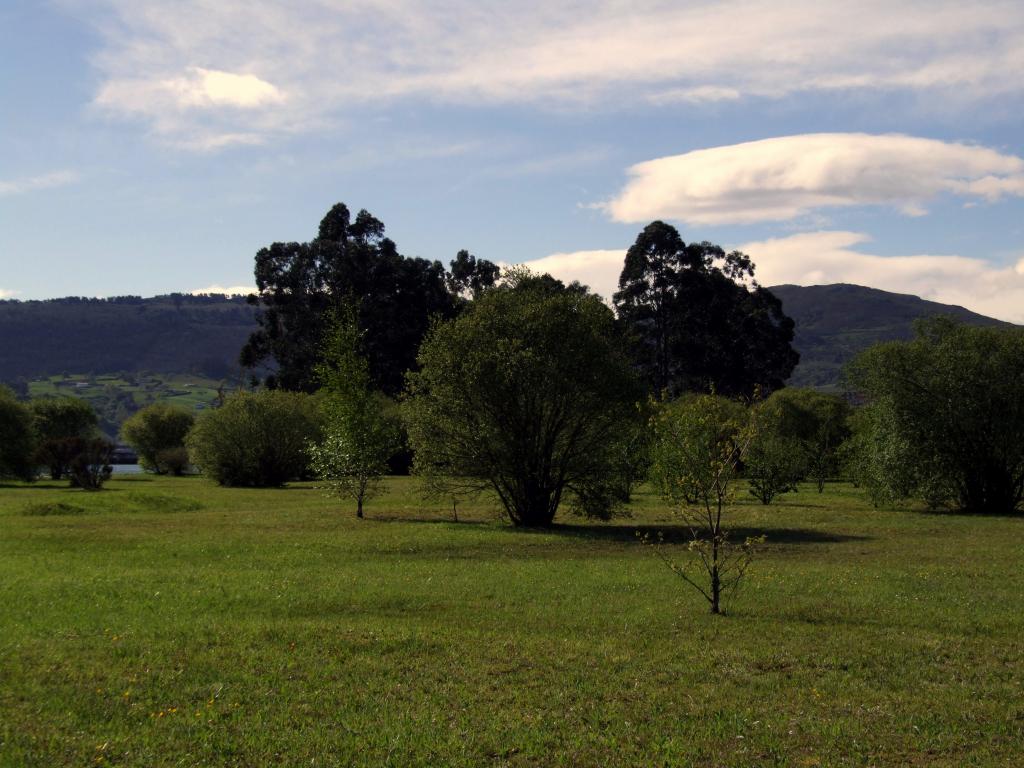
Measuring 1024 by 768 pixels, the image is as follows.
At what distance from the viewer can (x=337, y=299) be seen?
88812mm

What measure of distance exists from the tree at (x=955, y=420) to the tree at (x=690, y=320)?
1827 inches

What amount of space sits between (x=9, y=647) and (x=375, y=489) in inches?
1092

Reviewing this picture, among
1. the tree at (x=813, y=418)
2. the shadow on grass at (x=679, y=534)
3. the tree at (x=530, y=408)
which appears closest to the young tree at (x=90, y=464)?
the tree at (x=530, y=408)

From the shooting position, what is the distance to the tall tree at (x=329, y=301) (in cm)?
8956

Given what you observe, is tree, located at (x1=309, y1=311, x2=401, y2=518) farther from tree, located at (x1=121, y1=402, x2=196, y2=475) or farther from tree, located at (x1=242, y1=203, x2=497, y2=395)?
tree, located at (x1=121, y1=402, x2=196, y2=475)

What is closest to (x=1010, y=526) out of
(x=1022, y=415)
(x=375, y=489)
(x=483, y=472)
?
(x=1022, y=415)

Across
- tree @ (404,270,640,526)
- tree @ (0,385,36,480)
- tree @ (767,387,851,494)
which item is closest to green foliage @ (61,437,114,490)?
tree @ (0,385,36,480)

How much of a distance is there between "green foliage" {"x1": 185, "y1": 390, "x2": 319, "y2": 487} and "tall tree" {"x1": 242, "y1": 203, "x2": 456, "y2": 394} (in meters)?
20.5

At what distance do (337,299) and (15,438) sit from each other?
103 ft

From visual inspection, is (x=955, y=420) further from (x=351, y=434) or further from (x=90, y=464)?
(x=90, y=464)

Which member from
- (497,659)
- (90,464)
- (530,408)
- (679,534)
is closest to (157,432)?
(90,464)

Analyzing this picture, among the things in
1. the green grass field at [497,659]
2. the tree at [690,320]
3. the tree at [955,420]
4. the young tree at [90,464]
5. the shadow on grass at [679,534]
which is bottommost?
the shadow on grass at [679,534]

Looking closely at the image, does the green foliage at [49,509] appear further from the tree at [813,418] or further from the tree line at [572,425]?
the tree at [813,418]

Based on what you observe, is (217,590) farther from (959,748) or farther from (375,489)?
(375,489)
